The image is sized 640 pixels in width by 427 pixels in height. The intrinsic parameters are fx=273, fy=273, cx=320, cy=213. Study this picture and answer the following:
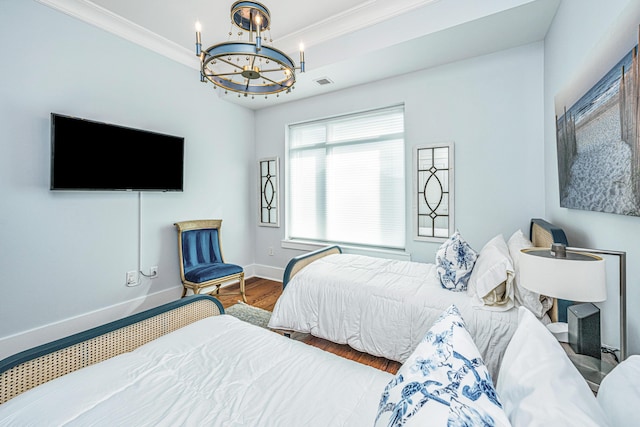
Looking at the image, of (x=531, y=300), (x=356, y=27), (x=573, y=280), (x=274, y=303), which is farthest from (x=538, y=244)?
(x=274, y=303)

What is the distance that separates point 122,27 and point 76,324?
2902 mm

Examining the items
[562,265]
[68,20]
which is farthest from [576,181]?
[68,20]

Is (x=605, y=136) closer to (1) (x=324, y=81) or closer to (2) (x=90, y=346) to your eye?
(2) (x=90, y=346)

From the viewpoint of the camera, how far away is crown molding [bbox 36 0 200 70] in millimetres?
2408

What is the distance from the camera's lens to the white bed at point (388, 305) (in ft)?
5.31

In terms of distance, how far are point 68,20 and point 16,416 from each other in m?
3.13

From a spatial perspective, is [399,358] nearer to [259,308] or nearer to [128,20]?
[259,308]

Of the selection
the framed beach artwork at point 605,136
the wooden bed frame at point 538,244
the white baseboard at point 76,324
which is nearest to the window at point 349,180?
the wooden bed frame at point 538,244

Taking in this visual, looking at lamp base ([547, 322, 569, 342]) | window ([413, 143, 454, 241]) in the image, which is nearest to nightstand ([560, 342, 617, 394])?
lamp base ([547, 322, 569, 342])

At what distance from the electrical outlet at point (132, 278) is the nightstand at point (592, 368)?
11.5 feet

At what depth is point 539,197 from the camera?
256cm

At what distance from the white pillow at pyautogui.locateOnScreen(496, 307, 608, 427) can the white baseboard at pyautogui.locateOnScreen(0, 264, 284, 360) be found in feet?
10.8

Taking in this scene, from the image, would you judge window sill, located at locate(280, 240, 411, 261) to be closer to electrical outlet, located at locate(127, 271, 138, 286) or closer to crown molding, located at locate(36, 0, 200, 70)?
electrical outlet, located at locate(127, 271, 138, 286)

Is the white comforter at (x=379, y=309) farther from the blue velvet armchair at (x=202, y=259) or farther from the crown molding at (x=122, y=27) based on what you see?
the crown molding at (x=122, y=27)
